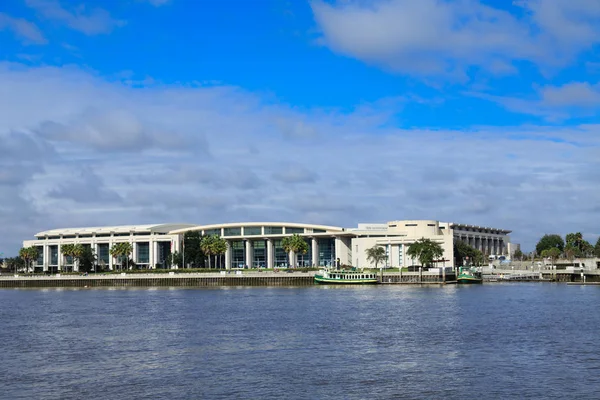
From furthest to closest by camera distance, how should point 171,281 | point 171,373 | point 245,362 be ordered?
point 171,281 < point 245,362 < point 171,373

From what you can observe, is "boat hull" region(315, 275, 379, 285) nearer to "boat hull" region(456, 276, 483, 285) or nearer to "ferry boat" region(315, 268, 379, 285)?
"ferry boat" region(315, 268, 379, 285)

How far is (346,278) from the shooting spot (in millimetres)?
158875

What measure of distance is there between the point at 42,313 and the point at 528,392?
224ft

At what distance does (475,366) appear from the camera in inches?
1825

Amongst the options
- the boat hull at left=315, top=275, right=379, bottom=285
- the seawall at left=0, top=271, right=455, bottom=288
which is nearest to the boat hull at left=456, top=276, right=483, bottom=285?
the seawall at left=0, top=271, right=455, bottom=288

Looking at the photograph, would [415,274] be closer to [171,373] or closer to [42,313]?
[42,313]

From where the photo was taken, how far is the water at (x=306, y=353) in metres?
40.2

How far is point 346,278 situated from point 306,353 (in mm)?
107604

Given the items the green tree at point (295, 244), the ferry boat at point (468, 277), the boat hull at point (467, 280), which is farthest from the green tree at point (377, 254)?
the boat hull at point (467, 280)

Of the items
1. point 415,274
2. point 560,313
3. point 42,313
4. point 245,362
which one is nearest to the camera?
point 245,362

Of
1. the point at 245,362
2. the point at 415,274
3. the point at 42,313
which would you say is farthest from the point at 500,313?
the point at 415,274

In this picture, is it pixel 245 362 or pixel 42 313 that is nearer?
pixel 245 362

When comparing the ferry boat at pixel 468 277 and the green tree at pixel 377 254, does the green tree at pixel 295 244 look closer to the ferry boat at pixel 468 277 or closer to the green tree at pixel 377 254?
the green tree at pixel 377 254

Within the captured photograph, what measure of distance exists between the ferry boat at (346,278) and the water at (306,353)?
68.1 metres
